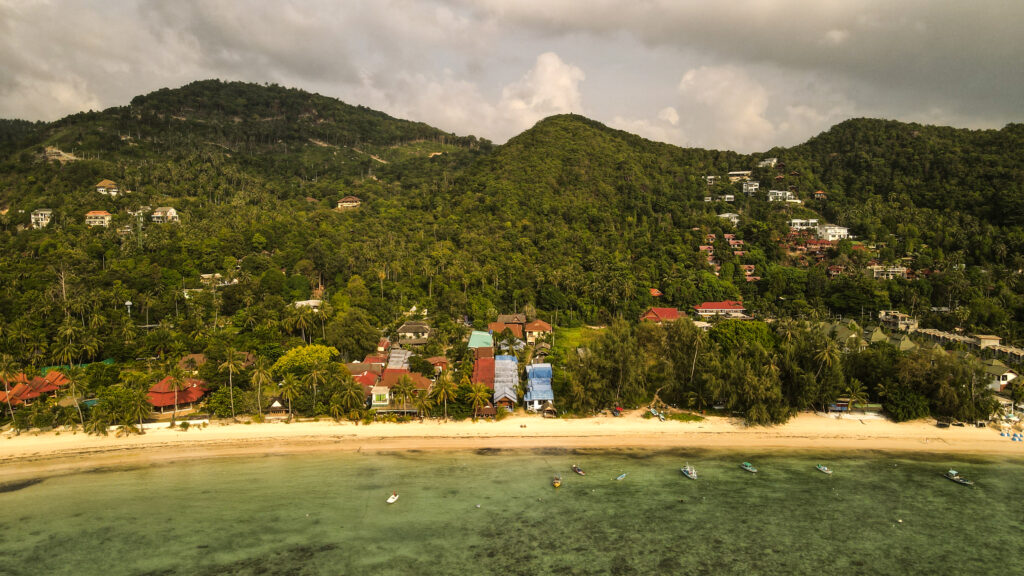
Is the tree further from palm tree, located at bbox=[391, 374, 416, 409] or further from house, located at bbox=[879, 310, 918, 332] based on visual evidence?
house, located at bbox=[879, 310, 918, 332]

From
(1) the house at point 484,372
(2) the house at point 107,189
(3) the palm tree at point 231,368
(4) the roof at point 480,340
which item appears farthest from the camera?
(2) the house at point 107,189

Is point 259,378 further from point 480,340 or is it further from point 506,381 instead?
point 480,340

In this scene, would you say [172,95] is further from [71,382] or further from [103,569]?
[103,569]

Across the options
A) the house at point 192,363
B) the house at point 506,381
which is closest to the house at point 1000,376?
the house at point 506,381

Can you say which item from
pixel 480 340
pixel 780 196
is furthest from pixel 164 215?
pixel 780 196

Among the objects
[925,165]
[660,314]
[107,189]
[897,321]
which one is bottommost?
[897,321]

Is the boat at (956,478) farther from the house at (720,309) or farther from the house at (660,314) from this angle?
the house at (720,309)
